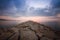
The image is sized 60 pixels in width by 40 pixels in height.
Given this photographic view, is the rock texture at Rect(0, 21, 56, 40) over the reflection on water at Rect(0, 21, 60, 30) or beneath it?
beneath

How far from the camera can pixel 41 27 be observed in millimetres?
2223

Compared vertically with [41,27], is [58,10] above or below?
above

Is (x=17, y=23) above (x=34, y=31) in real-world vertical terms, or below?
above

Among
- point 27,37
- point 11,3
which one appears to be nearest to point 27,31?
point 27,37

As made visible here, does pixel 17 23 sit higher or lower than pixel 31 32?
higher

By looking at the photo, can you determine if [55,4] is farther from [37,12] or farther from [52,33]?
[52,33]

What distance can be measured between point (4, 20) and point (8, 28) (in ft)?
0.56

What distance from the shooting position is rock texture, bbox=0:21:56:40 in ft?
7.14

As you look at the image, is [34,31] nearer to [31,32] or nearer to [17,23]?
[31,32]

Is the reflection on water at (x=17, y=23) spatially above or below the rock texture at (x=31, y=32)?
above

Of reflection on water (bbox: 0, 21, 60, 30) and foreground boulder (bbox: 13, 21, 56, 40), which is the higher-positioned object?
reflection on water (bbox: 0, 21, 60, 30)

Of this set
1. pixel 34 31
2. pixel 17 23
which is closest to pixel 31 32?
pixel 34 31

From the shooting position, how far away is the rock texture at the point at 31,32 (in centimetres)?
218

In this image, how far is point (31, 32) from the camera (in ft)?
7.23
